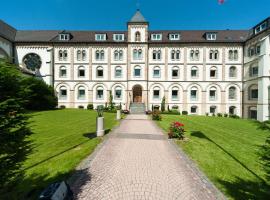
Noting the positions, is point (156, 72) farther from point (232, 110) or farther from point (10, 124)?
point (10, 124)

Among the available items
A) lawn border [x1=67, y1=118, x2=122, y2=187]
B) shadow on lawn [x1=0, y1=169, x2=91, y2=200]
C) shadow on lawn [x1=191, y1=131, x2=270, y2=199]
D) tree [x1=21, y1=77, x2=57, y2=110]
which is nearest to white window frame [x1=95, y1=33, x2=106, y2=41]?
tree [x1=21, y1=77, x2=57, y2=110]

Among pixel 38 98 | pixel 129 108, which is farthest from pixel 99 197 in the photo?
pixel 129 108

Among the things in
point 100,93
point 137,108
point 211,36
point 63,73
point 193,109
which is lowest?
point 193,109

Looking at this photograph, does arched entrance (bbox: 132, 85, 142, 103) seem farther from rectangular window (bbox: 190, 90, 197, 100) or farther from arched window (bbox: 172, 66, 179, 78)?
rectangular window (bbox: 190, 90, 197, 100)

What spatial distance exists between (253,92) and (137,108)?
908 inches

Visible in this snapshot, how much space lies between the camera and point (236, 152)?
396 inches

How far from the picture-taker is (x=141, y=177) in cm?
643

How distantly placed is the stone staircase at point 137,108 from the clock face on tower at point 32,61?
22086 millimetres

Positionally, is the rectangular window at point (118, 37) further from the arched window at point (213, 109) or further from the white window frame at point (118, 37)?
the arched window at point (213, 109)

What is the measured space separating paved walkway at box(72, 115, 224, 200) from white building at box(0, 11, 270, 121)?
26.8 metres

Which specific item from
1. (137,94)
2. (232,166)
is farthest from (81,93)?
(232,166)

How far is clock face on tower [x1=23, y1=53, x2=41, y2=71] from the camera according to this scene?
35.7 meters

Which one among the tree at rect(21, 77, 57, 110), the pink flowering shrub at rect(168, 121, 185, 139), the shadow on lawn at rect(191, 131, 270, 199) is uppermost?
the tree at rect(21, 77, 57, 110)

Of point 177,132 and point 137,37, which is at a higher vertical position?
point 137,37
